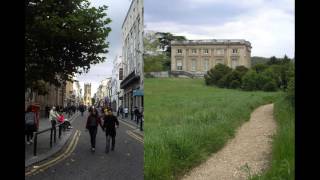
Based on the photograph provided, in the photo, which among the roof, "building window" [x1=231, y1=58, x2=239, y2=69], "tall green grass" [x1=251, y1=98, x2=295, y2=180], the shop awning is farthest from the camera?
"building window" [x1=231, y1=58, x2=239, y2=69]

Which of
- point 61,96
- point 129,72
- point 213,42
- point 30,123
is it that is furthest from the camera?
point 213,42

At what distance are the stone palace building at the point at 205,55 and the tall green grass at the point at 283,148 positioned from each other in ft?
1.75

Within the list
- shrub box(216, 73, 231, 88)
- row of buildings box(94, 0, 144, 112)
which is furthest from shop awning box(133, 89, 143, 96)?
shrub box(216, 73, 231, 88)

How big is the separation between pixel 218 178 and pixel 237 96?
74 cm

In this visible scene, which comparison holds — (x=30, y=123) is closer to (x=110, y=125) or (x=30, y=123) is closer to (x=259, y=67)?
(x=110, y=125)

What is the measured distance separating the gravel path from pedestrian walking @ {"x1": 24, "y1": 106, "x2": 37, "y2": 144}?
1292 millimetres

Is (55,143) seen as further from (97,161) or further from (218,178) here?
(218,178)

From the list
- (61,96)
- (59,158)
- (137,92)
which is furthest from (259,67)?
(59,158)

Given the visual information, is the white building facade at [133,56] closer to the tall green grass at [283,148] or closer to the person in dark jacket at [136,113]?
the person in dark jacket at [136,113]

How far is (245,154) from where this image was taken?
4105mm

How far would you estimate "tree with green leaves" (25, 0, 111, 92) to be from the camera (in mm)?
3475

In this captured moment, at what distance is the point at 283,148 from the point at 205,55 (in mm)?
1047

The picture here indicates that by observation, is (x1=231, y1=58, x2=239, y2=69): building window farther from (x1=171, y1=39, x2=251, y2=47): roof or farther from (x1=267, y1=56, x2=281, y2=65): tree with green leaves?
(x1=267, y1=56, x2=281, y2=65): tree with green leaves

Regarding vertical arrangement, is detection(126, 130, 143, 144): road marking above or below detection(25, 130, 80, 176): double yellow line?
above
